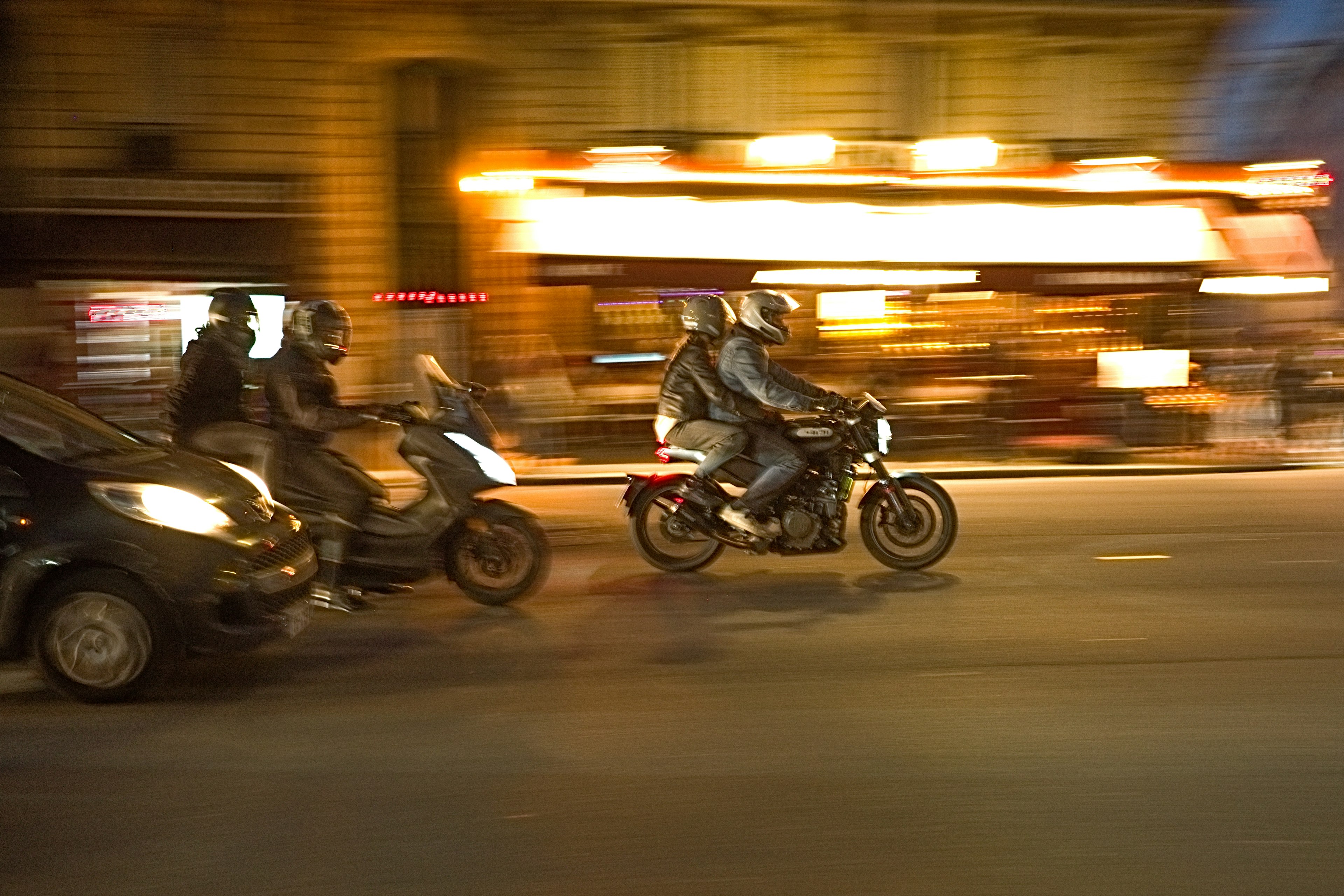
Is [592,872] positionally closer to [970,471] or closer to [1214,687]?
[1214,687]

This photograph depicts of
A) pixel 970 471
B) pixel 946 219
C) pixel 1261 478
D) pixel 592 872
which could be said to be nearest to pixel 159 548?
pixel 592 872

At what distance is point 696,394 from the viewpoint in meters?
8.88

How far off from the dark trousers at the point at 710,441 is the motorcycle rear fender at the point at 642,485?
154 millimetres

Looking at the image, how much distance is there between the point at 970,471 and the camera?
1538 centimetres

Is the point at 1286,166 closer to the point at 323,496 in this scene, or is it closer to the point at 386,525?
the point at 386,525

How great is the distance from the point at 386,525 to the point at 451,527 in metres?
0.35

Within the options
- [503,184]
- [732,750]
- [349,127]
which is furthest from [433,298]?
[732,750]

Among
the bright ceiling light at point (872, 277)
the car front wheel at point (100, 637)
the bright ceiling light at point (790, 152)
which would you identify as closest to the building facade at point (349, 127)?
the bright ceiling light at point (790, 152)

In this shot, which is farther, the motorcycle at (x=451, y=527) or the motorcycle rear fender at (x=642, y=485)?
the motorcycle rear fender at (x=642, y=485)

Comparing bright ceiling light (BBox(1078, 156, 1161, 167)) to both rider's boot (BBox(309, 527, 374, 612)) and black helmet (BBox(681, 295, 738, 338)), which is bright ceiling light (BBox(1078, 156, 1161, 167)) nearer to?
black helmet (BBox(681, 295, 738, 338))

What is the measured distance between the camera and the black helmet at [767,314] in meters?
8.82

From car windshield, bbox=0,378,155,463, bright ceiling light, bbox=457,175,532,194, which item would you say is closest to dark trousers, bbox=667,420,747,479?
car windshield, bbox=0,378,155,463

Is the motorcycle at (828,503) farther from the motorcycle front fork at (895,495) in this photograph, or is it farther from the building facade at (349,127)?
the building facade at (349,127)

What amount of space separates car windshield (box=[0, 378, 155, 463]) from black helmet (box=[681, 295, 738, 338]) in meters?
3.45
